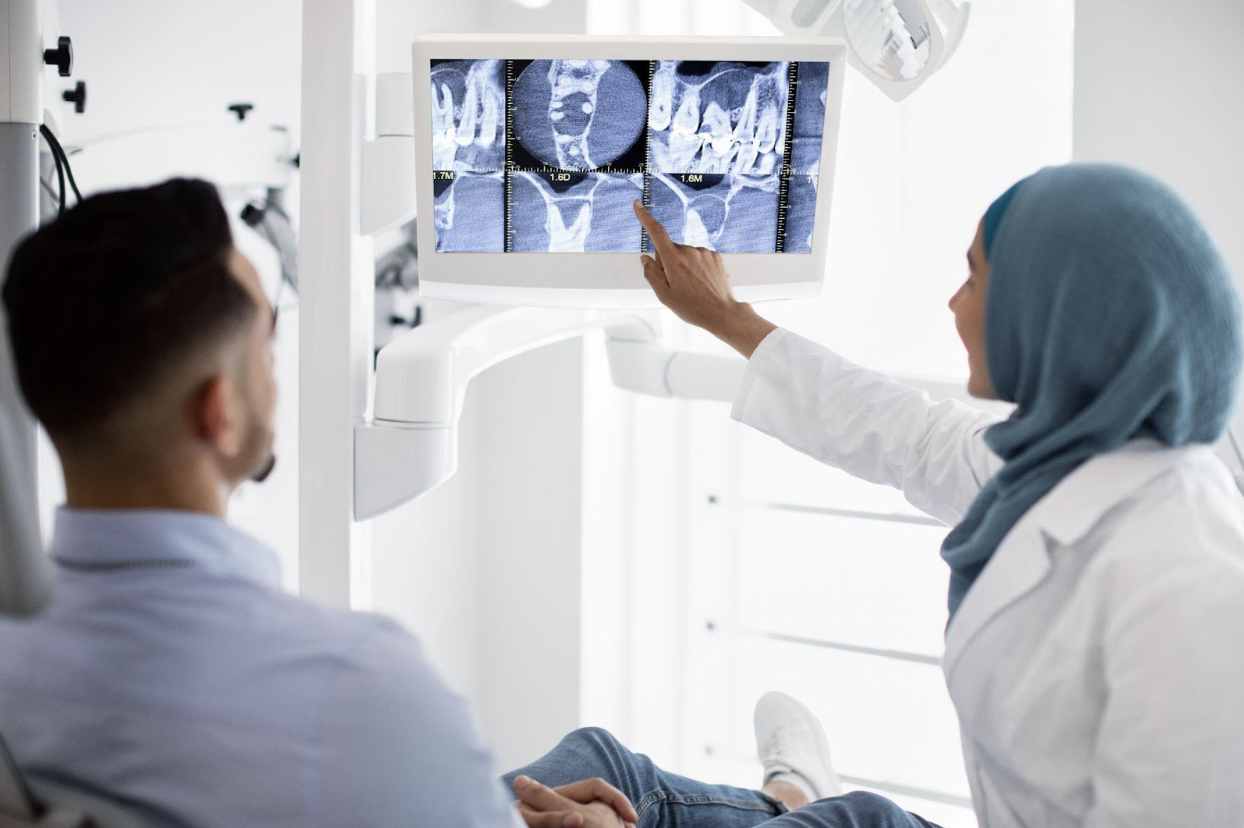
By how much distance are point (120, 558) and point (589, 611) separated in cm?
199

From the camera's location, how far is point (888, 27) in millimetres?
1445

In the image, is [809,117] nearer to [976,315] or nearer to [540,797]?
[976,315]

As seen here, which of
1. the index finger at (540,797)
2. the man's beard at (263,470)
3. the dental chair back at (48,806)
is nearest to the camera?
the dental chair back at (48,806)

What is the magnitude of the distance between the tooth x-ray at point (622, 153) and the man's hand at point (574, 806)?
0.72 metres

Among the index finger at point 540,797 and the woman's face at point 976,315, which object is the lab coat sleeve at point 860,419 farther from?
the index finger at point 540,797

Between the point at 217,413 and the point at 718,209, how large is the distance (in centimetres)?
82

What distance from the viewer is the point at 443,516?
2645 mm

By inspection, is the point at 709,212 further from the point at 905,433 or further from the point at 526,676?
the point at 526,676

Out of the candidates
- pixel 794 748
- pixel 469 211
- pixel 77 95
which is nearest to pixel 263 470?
pixel 469 211

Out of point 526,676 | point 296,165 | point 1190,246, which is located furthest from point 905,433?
point 526,676

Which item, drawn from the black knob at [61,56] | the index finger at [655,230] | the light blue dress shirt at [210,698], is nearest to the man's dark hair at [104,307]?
the light blue dress shirt at [210,698]

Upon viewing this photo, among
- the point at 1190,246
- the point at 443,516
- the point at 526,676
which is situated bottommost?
the point at 526,676

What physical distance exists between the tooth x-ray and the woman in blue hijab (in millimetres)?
322

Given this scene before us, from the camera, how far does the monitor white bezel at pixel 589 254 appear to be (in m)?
1.31
